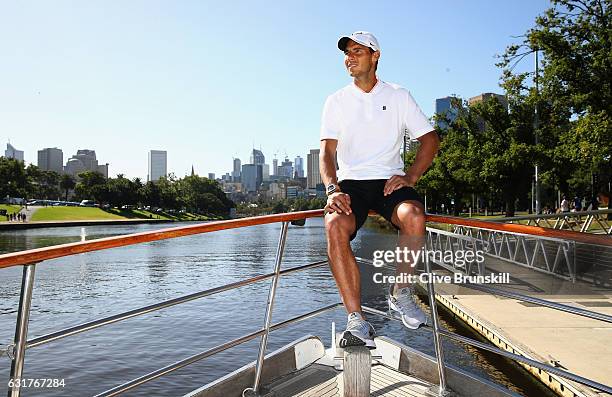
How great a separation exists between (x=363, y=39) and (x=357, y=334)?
1.90 metres

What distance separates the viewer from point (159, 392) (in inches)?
452

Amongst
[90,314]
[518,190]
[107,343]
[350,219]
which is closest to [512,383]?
[350,219]

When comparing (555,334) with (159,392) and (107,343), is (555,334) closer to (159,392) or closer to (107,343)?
(159,392)

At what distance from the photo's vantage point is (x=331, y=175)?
3564mm

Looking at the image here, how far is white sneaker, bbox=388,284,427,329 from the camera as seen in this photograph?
3393mm

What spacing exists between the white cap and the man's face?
5 centimetres

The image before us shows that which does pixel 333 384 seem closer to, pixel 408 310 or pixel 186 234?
pixel 408 310

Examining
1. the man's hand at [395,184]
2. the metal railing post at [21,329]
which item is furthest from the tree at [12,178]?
the metal railing post at [21,329]

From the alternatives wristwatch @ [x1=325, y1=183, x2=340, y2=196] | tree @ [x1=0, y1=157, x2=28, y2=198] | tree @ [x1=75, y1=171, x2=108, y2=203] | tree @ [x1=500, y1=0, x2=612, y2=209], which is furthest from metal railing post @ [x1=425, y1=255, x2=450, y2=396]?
tree @ [x1=75, y1=171, x2=108, y2=203]

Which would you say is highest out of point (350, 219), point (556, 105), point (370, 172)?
point (556, 105)

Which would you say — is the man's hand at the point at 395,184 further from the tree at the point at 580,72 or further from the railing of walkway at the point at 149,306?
the tree at the point at 580,72

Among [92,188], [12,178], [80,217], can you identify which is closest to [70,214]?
[80,217]

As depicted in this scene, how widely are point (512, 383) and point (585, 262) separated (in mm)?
5208

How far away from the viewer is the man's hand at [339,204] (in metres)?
3.29
